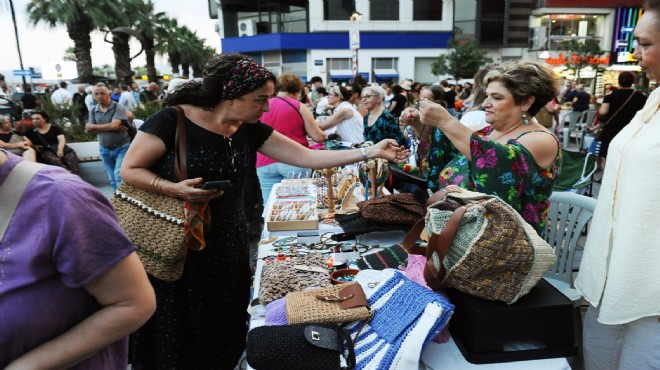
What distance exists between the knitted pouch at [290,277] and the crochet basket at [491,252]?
0.59 meters

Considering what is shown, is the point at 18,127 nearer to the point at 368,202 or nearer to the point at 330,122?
the point at 330,122

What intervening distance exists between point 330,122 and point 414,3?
33.6 meters

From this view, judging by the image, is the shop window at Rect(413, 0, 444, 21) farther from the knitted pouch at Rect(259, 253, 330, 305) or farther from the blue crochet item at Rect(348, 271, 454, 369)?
the blue crochet item at Rect(348, 271, 454, 369)

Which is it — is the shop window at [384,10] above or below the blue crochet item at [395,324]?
above

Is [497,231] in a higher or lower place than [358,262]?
higher

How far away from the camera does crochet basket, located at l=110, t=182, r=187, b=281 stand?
1.96 meters

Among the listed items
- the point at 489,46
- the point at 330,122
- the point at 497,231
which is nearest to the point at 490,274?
the point at 497,231

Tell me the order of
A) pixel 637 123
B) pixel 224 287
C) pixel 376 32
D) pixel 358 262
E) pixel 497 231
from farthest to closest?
pixel 376 32 < pixel 224 287 < pixel 358 262 < pixel 637 123 < pixel 497 231

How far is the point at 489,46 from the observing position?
37344 millimetres

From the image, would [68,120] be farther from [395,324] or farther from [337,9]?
[337,9]

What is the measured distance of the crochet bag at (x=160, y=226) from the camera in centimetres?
197

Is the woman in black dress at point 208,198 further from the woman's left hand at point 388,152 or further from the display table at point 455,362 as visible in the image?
the display table at point 455,362

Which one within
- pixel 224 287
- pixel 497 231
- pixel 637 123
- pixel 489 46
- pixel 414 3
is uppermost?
pixel 414 3

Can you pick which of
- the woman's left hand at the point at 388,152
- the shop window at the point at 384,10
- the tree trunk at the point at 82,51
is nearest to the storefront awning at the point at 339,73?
the shop window at the point at 384,10
